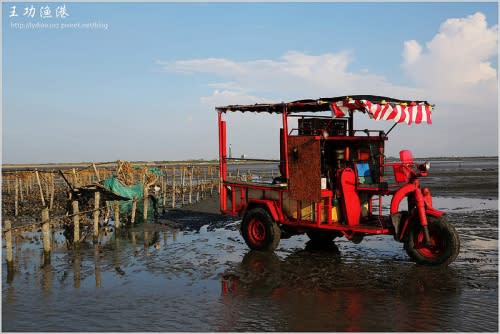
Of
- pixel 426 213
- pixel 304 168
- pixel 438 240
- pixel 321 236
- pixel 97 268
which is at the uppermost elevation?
pixel 304 168

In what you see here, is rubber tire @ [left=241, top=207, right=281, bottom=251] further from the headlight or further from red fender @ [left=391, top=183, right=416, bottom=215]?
the headlight

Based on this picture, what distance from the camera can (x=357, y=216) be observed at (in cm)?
977

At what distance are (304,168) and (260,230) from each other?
7.26ft

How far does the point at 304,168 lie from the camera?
31.8 feet

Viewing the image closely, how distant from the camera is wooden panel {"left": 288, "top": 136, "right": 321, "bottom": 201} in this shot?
31.2ft

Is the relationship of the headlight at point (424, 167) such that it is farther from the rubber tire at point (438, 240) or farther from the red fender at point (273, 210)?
the red fender at point (273, 210)

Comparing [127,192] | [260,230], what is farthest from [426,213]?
[127,192]

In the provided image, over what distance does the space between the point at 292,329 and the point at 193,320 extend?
142 centimetres

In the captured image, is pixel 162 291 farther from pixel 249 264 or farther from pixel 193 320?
pixel 249 264

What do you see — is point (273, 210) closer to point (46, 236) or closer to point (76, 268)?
point (76, 268)

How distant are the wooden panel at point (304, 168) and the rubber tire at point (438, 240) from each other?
1958 millimetres

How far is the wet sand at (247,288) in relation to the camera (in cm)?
639

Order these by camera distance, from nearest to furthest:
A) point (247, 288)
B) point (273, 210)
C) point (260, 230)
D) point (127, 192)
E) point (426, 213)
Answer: point (247, 288) → point (426, 213) → point (273, 210) → point (260, 230) → point (127, 192)

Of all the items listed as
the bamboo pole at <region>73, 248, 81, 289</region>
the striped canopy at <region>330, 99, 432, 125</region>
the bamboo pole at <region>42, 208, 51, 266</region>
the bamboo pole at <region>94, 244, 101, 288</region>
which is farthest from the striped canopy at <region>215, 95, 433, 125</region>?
the bamboo pole at <region>42, 208, 51, 266</region>
